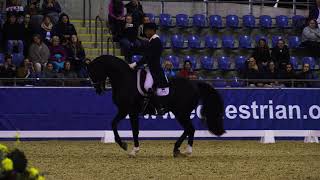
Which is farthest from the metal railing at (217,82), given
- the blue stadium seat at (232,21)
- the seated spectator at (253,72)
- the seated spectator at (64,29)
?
the blue stadium seat at (232,21)

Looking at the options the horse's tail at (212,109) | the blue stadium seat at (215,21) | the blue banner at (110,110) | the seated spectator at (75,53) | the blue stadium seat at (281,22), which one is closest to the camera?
the horse's tail at (212,109)

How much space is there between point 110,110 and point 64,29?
4188mm

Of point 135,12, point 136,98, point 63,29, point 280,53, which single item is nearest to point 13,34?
point 63,29

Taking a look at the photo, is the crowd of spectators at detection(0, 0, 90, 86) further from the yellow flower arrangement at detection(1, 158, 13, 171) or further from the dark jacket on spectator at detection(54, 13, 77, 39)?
the yellow flower arrangement at detection(1, 158, 13, 171)

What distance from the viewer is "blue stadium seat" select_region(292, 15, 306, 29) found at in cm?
2756

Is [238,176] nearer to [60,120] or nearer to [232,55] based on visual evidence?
[60,120]

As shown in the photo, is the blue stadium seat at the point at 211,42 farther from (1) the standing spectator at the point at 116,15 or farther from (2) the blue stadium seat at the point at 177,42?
(1) the standing spectator at the point at 116,15

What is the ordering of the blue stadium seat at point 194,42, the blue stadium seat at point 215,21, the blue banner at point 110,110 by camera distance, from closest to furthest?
1. the blue banner at point 110,110
2. the blue stadium seat at point 194,42
3. the blue stadium seat at point 215,21

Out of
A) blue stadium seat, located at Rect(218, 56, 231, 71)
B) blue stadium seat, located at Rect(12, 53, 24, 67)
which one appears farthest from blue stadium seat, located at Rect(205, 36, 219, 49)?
blue stadium seat, located at Rect(12, 53, 24, 67)

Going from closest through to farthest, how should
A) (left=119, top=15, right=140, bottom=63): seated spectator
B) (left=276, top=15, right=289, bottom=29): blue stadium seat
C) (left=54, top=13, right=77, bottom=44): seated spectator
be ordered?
(left=54, top=13, right=77, bottom=44): seated spectator < (left=119, top=15, right=140, bottom=63): seated spectator < (left=276, top=15, right=289, bottom=29): blue stadium seat

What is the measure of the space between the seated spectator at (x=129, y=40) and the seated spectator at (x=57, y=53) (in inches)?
84.4

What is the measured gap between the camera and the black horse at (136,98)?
1501 centimetres

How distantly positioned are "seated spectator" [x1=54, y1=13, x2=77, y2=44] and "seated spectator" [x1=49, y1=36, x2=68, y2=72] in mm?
430

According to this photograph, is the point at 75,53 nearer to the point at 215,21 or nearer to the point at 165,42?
the point at 165,42
